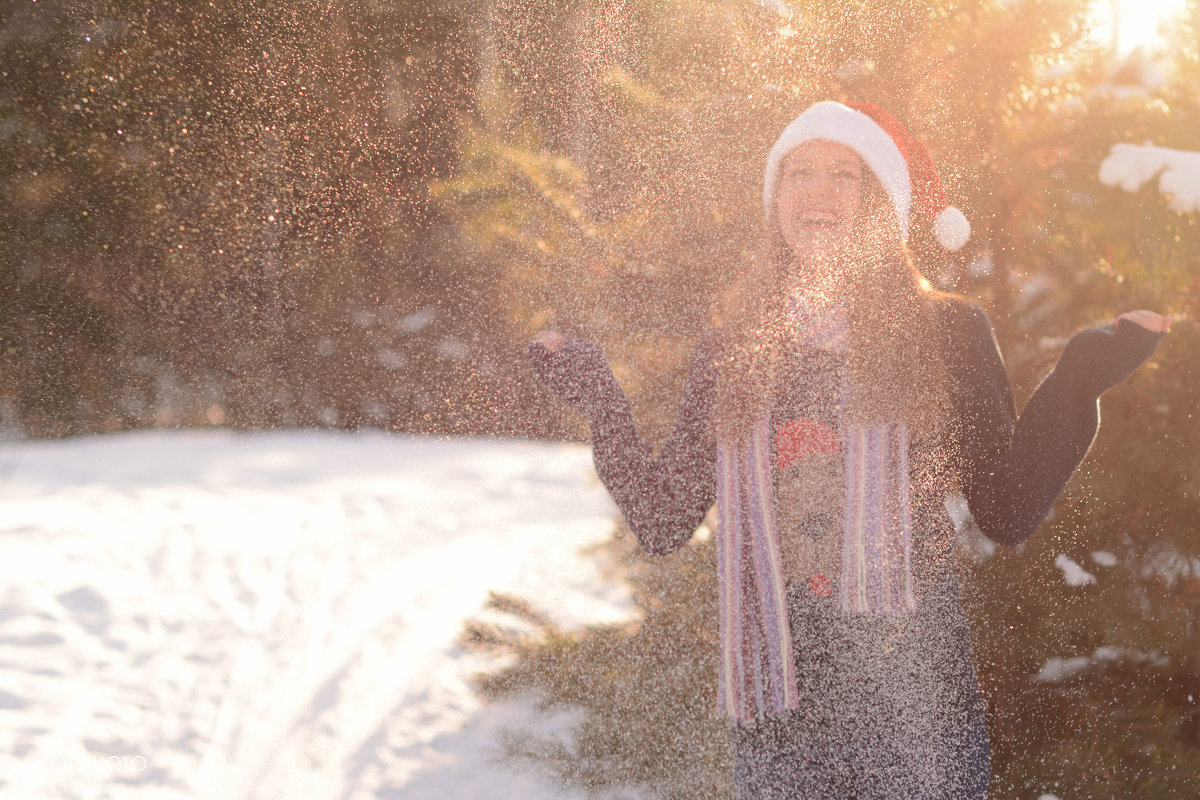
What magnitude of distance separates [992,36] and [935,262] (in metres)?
0.33

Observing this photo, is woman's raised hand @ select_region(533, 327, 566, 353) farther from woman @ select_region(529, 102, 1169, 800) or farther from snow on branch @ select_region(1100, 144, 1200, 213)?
snow on branch @ select_region(1100, 144, 1200, 213)

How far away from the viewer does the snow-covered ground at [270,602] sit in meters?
1.69

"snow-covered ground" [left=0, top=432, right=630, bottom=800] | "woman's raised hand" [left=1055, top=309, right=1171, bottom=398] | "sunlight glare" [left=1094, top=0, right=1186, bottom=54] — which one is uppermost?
"sunlight glare" [left=1094, top=0, right=1186, bottom=54]

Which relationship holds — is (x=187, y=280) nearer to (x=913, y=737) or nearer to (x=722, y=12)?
(x=722, y=12)

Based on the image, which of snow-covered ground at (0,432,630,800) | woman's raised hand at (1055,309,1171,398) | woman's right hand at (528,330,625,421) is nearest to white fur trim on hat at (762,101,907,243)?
woman's raised hand at (1055,309,1171,398)

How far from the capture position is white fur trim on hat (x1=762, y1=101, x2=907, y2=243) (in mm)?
1014

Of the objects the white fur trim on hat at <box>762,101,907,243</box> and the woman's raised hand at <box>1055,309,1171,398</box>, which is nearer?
the woman's raised hand at <box>1055,309,1171,398</box>

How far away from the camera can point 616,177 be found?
151 cm

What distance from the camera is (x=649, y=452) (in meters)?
1.02

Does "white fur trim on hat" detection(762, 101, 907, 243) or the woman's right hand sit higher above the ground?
"white fur trim on hat" detection(762, 101, 907, 243)

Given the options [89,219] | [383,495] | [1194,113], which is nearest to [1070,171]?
[1194,113]

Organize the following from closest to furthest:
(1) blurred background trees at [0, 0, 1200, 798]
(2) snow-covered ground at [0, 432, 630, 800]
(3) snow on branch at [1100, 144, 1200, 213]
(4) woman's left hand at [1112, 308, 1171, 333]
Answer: (4) woman's left hand at [1112, 308, 1171, 333], (3) snow on branch at [1100, 144, 1200, 213], (1) blurred background trees at [0, 0, 1200, 798], (2) snow-covered ground at [0, 432, 630, 800]

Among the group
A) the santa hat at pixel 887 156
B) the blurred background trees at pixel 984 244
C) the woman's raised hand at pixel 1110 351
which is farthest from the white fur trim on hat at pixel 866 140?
the woman's raised hand at pixel 1110 351

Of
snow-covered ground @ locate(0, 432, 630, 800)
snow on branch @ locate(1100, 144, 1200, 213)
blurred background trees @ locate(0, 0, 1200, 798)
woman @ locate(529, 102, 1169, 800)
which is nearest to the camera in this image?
woman @ locate(529, 102, 1169, 800)
